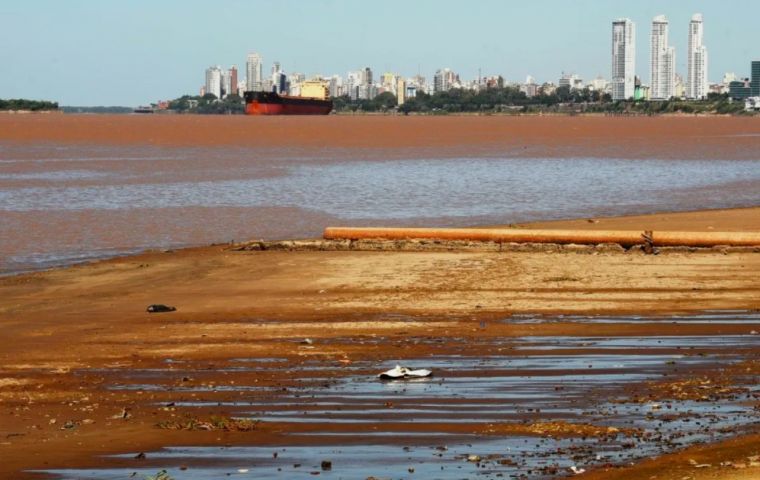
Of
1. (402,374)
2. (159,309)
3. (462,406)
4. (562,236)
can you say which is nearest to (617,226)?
(562,236)

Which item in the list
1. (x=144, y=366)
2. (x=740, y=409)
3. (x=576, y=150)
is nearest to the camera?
(x=740, y=409)

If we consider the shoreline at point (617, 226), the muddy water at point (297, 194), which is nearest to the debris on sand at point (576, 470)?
the shoreline at point (617, 226)

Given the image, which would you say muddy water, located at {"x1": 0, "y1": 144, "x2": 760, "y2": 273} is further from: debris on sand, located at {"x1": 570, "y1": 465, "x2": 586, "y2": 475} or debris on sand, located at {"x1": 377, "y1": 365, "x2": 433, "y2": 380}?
debris on sand, located at {"x1": 570, "y1": 465, "x2": 586, "y2": 475}

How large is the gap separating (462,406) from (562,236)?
1160cm

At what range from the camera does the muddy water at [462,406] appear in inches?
334

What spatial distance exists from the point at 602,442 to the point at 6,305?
9.82m

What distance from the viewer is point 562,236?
21.3 meters

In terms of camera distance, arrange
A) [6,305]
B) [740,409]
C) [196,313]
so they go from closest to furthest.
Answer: [740,409]
[196,313]
[6,305]

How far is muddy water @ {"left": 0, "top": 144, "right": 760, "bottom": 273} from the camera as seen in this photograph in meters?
27.7

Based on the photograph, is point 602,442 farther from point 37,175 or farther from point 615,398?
point 37,175

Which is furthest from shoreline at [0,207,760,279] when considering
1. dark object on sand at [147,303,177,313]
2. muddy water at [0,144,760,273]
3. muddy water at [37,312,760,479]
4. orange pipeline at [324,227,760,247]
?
muddy water at [37,312,760,479]

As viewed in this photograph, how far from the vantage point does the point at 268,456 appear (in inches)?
344

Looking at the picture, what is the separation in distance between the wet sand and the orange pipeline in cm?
51

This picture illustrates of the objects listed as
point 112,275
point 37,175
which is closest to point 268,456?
point 112,275
